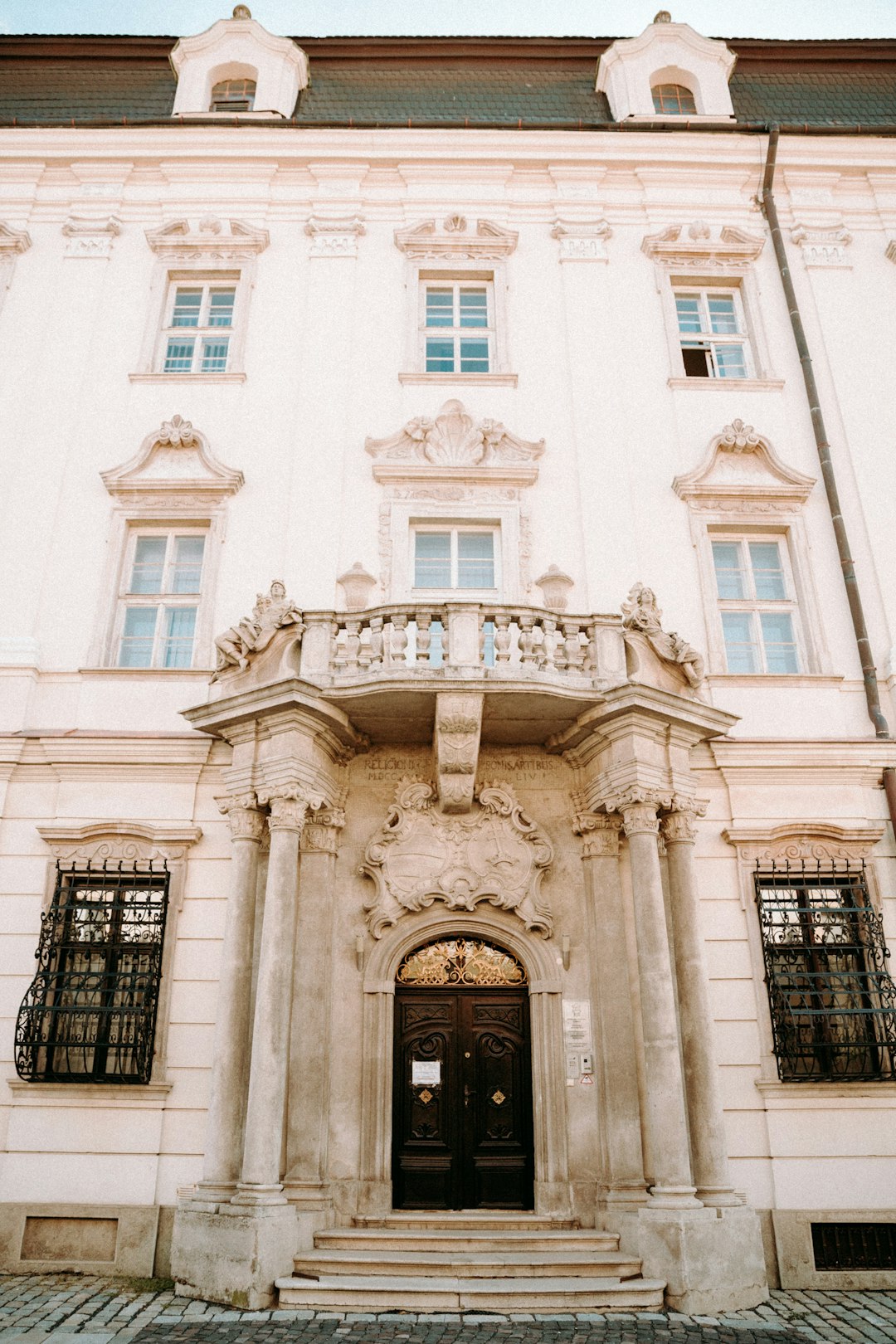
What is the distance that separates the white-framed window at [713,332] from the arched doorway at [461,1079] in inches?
302

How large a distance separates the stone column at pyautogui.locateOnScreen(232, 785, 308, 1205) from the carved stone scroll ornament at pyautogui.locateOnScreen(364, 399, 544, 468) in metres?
4.55

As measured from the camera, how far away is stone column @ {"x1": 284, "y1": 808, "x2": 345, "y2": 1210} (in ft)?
25.4

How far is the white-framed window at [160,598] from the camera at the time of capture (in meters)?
10.0

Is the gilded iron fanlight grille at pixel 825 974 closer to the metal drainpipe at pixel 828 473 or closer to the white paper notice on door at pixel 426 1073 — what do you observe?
the metal drainpipe at pixel 828 473

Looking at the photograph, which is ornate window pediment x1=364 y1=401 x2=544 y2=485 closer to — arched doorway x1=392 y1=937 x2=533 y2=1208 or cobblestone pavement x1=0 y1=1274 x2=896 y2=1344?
arched doorway x1=392 y1=937 x2=533 y2=1208

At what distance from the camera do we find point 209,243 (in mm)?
12273

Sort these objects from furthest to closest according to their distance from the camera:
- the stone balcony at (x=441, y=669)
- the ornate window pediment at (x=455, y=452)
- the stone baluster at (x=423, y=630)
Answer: the ornate window pediment at (x=455, y=452) < the stone baluster at (x=423, y=630) < the stone balcony at (x=441, y=669)

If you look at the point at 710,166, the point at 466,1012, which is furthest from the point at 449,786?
the point at 710,166

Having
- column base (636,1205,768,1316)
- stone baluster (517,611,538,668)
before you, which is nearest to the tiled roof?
stone baluster (517,611,538,668)

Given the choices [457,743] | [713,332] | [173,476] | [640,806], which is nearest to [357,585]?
[457,743]

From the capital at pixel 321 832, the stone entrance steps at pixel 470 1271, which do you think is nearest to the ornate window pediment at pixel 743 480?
the capital at pixel 321 832

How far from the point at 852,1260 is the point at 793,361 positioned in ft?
32.0

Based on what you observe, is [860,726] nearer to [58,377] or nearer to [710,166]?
[710,166]

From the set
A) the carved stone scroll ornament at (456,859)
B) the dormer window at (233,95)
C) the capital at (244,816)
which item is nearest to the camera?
the capital at (244,816)
